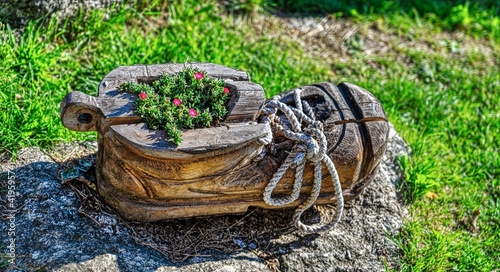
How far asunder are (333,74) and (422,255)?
1.95m

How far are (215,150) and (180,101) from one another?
1.07ft

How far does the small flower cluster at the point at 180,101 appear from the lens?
283 centimetres

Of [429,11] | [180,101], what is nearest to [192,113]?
[180,101]

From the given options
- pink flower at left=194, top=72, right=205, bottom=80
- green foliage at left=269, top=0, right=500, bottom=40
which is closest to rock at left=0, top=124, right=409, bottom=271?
pink flower at left=194, top=72, right=205, bottom=80

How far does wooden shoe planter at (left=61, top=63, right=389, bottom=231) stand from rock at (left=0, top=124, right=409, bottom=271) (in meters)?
0.15

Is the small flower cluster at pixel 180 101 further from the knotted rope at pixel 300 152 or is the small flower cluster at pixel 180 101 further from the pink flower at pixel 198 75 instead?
the knotted rope at pixel 300 152

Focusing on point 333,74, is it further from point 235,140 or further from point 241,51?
point 235,140

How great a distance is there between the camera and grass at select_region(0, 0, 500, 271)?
3672mm

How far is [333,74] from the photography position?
506 cm

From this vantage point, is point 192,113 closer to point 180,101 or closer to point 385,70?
point 180,101

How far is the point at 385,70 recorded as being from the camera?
206 inches

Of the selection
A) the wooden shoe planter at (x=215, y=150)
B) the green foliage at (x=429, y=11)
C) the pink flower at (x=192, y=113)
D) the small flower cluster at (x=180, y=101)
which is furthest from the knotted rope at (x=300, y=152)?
the green foliage at (x=429, y=11)

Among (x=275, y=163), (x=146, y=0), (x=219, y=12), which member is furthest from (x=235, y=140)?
(x=219, y=12)

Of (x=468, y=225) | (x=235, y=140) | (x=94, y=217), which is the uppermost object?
(x=235, y=140)
